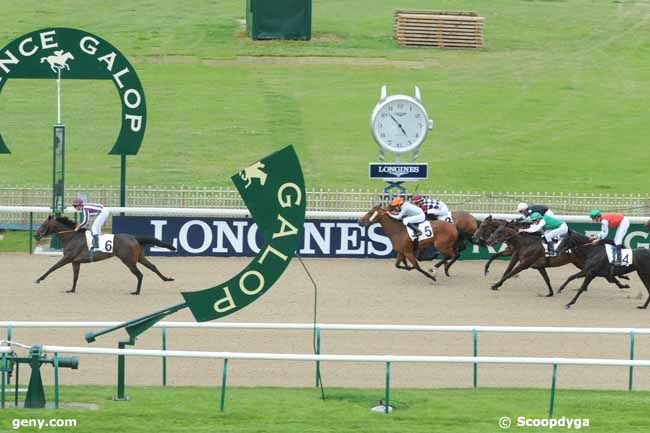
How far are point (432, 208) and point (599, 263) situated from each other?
3.44 metres

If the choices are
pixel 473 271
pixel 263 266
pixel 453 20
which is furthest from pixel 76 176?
pixel 263 266

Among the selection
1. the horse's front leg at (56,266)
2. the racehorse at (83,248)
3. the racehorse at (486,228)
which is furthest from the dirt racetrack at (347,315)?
the racehorse at (486,228)

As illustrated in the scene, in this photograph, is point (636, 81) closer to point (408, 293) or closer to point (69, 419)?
point (408, 293)

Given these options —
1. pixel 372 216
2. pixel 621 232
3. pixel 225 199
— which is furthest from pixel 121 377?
pixel 225 199

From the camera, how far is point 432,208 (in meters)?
24.3

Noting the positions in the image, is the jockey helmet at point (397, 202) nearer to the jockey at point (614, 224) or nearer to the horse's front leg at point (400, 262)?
the horse's front leg at point (400, 262)

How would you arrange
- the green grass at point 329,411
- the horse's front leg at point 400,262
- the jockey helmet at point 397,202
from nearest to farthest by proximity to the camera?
the green grass at point 329,411, the jockey helmet at point 397,202, the horse's front leg at point 400,262

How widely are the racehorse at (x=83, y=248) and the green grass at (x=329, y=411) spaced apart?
21.0 ft

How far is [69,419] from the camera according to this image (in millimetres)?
14156

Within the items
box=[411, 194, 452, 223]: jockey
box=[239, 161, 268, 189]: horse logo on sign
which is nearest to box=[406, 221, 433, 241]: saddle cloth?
box=[411, 194, 452, 223]: jockey

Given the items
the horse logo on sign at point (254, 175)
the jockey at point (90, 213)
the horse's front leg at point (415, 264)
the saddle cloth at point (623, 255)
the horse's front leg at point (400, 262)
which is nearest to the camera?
the horse logo on sign at point (254, 175)

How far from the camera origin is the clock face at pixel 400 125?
25.2 meters

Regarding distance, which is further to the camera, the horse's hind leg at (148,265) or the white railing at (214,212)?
the white railing at (214,212)

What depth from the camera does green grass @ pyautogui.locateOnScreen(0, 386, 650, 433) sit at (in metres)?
14.1
